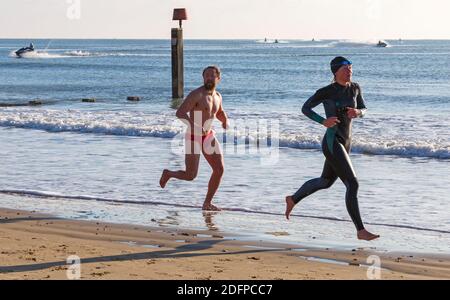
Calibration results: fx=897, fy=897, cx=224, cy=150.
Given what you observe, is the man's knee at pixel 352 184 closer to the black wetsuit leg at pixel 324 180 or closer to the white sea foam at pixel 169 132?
the black wetsuit leg at pixel 324 180

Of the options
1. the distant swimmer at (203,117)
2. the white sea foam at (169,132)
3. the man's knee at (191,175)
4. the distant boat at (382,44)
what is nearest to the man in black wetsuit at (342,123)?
the distant swimmer at (203,117)

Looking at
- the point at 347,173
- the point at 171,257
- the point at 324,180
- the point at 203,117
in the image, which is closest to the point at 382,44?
the point at 203,117

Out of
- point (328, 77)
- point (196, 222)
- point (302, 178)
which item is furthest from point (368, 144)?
point (328, 77)

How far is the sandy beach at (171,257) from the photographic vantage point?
23.5 ft

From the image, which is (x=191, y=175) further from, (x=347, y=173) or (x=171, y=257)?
(x=171, y=257)

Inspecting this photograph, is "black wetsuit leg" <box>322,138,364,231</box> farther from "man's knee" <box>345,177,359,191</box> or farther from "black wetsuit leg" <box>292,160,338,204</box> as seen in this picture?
"black wetsuit leg" <box>292,160,338,204</box>

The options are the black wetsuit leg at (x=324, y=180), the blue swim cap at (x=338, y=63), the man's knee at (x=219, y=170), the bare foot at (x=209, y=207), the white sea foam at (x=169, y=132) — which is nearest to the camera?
the blue swim cap at (x=338, y=63)

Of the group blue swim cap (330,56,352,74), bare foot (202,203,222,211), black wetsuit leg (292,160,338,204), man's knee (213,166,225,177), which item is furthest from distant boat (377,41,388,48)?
blue swim cap (330,56,352,74)

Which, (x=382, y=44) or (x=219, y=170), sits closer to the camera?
(x=219, y=170)

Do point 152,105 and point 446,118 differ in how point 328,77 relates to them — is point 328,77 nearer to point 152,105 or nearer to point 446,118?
point 152,105

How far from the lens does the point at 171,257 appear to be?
788 cm

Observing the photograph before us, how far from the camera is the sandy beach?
7.16 meters

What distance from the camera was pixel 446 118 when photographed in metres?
26.8
